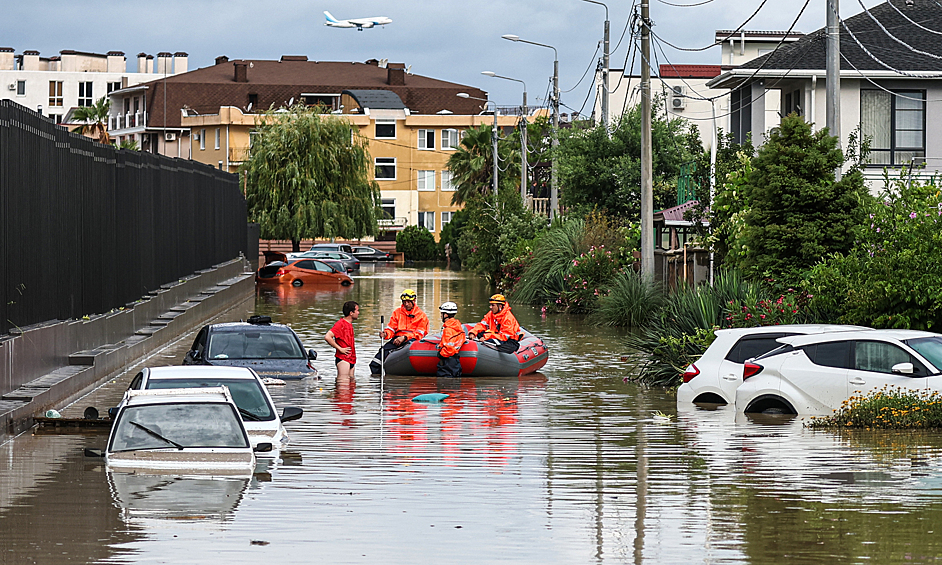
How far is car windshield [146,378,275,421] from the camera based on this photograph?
14055 mm

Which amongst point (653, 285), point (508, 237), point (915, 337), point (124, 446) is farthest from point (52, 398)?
point (508, 237)

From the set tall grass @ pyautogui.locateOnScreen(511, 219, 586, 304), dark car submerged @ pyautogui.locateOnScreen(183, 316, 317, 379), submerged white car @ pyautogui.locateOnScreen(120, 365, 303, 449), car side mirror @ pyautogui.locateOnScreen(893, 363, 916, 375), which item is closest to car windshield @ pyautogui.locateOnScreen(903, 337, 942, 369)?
car side mirror @ pyautogui.locateOnScreen(893, 363, 916, 375)

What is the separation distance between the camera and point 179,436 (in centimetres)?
1226

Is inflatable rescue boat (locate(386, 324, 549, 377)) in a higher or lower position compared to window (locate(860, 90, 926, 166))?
lower

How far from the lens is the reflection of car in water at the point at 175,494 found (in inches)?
429

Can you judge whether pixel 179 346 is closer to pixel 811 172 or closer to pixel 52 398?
pixel 52 398

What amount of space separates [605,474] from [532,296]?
→ 99.8ft

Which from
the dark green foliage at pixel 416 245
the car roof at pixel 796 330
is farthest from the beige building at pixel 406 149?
the car roof at pixel 796 330

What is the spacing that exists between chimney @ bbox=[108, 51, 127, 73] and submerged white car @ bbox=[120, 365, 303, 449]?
147m

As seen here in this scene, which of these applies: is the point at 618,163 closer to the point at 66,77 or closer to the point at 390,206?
the point at 390,206

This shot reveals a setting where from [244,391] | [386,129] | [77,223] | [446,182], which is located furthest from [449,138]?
[244,391]

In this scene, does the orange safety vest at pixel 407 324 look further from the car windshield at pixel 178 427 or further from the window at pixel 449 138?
the window at pixel 449 138

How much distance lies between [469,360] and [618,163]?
69.8ft

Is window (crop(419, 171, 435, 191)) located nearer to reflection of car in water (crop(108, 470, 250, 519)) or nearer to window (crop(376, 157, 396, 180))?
window (crop(376, 157, 396, 180))
